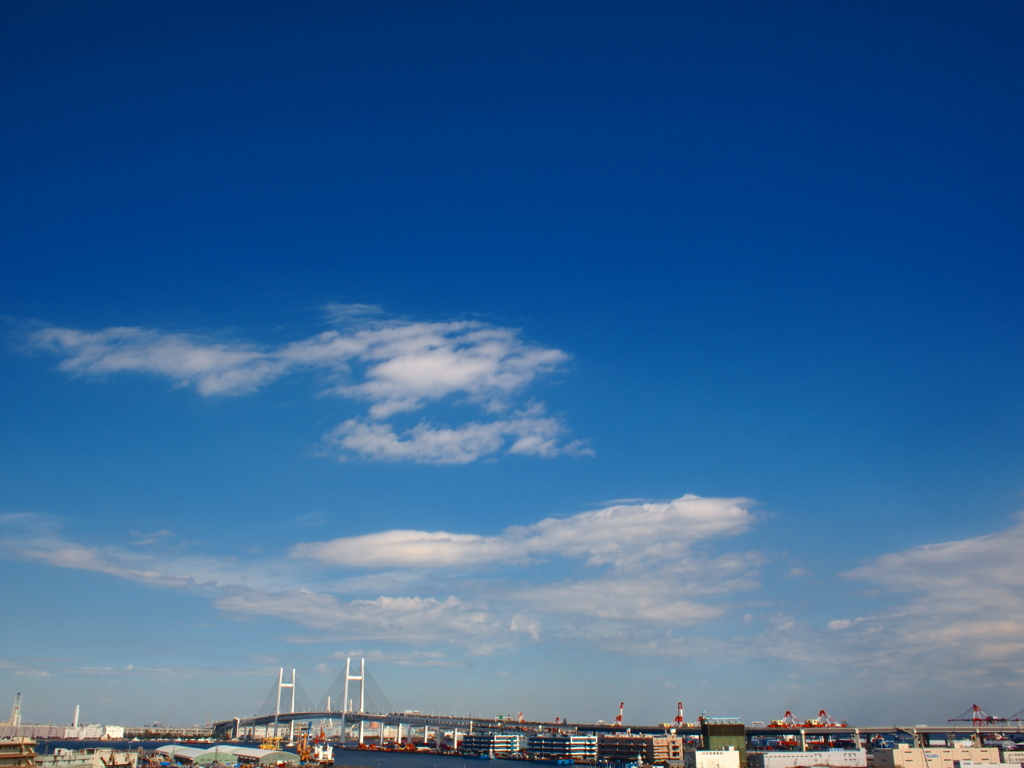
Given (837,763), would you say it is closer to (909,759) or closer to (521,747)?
(909,759)

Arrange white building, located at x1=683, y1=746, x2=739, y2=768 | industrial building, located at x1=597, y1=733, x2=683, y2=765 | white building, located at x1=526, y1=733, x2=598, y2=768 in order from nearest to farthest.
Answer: white building, located at x1=683, y1=746, x2=739, y2=768 < industrial building, located at x1=597, y1=733, x2=683, y2=765 < white building, located at x1=526, y1=733, x2=598, y2=768

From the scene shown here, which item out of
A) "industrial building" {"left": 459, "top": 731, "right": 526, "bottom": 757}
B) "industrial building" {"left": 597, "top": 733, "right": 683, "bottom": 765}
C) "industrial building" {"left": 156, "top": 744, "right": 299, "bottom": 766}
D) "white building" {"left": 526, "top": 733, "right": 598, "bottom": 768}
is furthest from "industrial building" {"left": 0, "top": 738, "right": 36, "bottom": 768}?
"industrial building" {"left": 459, "top": 731, "right": 526, "bottom": 757}

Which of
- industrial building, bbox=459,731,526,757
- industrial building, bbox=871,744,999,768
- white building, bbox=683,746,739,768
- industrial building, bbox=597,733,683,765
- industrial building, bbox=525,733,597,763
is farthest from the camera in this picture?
industrial building, bbox=459,731,526,757

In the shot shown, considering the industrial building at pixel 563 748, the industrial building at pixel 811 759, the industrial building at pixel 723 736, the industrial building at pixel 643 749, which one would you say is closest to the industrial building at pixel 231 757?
the industrial building at pixel 563 748

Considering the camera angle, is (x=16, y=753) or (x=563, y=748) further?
(x=563, y=748)

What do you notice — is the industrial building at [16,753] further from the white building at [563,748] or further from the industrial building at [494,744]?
the industrial building at [494,744]

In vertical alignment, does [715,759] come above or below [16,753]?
below

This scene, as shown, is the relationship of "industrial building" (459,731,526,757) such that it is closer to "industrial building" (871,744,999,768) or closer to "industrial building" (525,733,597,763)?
"industrial building" (525,733,597,763)

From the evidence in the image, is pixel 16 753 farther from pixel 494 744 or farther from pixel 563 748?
pixel 494 744

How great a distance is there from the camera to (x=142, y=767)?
315 ft

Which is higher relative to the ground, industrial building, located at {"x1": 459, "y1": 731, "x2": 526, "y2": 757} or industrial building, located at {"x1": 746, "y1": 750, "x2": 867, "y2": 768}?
industrial building, located at {"x1": 746, "y1": 750, "x2": 867, "y2": 768}

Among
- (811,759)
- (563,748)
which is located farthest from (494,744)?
(811,759)

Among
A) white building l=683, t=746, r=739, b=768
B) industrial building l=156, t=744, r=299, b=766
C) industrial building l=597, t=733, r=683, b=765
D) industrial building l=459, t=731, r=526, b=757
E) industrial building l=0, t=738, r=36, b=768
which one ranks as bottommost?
industrial building l=459, t=731, r=526, b=757

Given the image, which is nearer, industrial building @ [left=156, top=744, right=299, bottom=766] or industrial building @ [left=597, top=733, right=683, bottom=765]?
industrial building @ [left=156, top=744, right=299, bottom=766]
